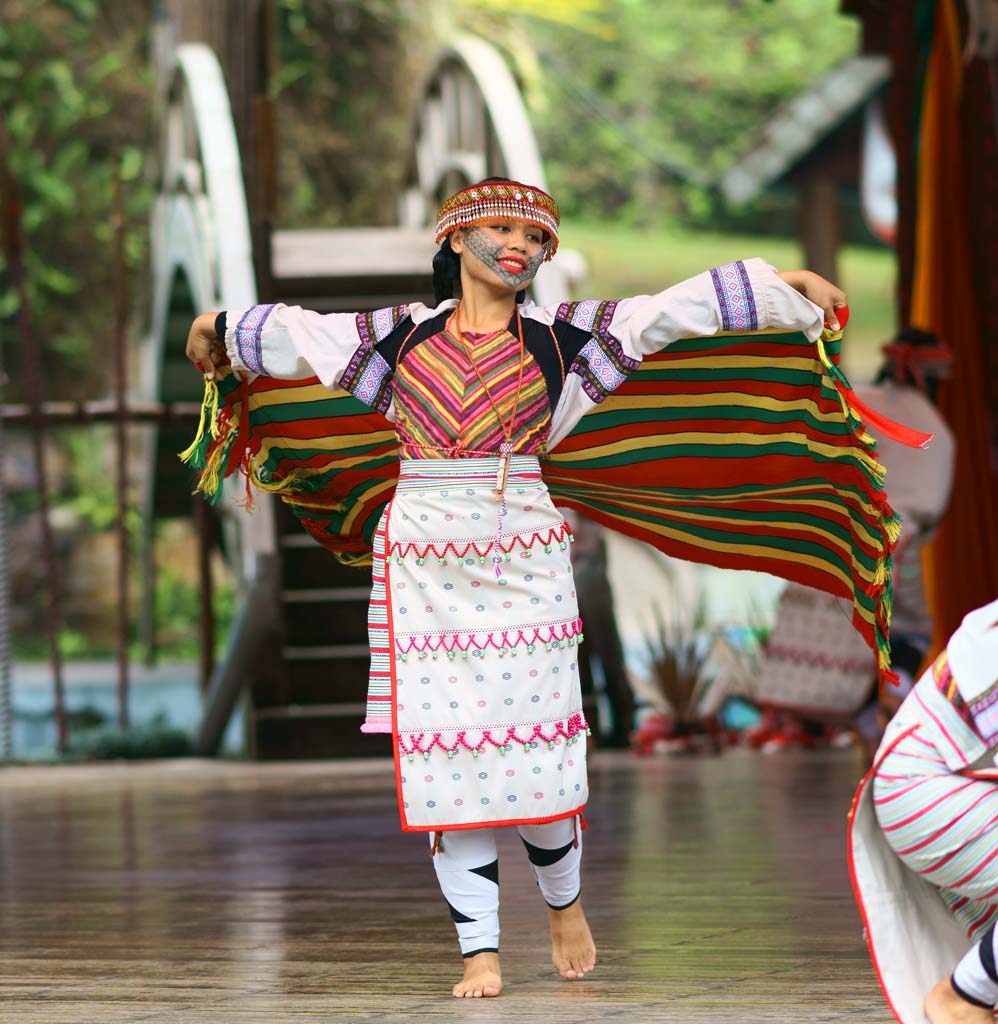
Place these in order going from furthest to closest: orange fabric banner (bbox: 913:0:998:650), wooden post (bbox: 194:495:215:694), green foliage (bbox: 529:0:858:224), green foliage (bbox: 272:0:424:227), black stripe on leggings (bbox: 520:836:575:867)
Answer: green foliage (bbox: 529:0:858:224), green foliage (bbox: 272:0:424:227), wooden post (bbox: 194:495:215:694), orange fabric banner (bbox: 913:0:998:650), black stripe on leggings (bbox: 520:836:575:867)

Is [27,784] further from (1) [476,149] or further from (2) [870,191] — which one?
(2) [870,191]

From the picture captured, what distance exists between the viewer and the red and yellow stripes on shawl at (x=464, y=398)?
3111 millimetres

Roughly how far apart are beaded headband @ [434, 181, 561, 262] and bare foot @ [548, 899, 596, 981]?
43.2 inches

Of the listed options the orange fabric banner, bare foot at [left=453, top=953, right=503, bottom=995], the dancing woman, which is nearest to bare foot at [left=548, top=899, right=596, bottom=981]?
the dancing woman

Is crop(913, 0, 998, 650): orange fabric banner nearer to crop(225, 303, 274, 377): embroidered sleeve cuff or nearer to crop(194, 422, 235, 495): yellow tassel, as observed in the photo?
crop(194, 422, 235, 495): yellow tassel

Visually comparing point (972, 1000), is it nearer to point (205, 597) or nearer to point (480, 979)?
point (480, 979)

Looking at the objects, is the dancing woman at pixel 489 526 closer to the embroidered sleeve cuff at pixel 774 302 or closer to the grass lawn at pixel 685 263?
the embroidered sleeve cuff at pixel 774 302

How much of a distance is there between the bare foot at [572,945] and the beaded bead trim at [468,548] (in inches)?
23.3

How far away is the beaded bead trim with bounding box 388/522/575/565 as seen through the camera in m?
3.09

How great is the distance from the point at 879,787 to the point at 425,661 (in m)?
0.87

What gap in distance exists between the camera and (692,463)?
3639 mm

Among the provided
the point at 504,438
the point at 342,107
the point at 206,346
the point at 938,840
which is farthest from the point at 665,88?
the point at 938,840

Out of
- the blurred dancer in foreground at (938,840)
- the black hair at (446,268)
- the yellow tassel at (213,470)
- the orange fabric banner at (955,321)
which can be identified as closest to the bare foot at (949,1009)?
the blurred dancer in foreground at (938,840)

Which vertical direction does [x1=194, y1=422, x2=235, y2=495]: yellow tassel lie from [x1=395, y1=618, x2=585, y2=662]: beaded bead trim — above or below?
above
